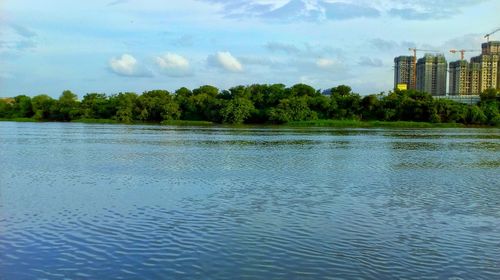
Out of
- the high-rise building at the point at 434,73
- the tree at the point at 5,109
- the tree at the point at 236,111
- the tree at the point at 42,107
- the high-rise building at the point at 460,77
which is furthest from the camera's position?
the high-rise building at the point at 434,73

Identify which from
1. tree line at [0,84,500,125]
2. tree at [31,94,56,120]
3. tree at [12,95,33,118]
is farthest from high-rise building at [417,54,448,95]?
tree at [12,95,33,118]

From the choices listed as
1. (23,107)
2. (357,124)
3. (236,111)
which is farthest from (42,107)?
(357,124)

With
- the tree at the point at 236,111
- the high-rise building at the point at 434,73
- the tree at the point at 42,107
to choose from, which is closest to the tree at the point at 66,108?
the tree at the point at 42,107

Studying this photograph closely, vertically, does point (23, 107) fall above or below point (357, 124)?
above

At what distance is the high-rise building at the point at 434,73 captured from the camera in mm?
157875

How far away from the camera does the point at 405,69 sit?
6708 inches

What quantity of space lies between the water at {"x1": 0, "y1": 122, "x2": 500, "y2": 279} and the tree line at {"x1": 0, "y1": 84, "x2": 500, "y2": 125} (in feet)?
237

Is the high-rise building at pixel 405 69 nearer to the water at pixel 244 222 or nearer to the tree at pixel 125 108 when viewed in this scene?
the tree at pixel 125 108

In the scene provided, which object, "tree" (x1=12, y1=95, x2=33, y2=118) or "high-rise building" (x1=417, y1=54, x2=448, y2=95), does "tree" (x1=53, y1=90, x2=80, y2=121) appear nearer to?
"tree" (x1=12, y1=95, x2=33, y2=118)

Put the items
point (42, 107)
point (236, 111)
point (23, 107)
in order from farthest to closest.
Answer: point (23, 107)
point (42, 107)
point (236, 111)

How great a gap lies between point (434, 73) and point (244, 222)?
517 ft

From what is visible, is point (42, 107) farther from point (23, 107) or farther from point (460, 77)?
point (460, 77)

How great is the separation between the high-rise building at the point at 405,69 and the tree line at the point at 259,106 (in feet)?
209

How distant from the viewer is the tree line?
3740 inches
